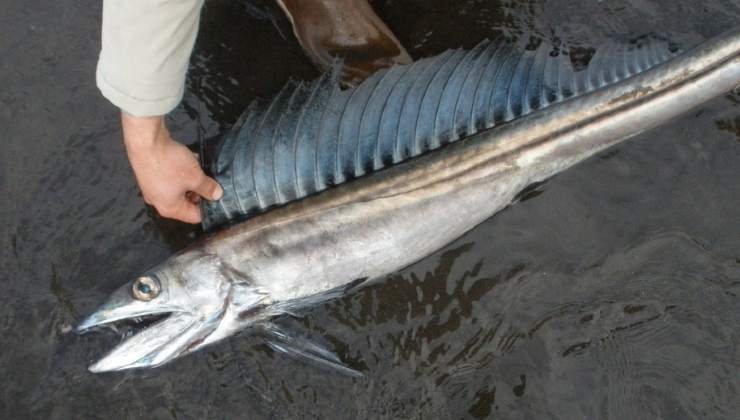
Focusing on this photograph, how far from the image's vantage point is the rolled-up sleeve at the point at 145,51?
2.15 metres

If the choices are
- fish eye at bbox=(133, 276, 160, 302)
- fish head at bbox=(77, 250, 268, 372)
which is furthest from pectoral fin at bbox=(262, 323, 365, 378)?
fish eye at bbox=(133, 276, 160, 302)

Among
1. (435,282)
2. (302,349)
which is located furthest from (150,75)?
(435,282)

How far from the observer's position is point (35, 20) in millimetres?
3395

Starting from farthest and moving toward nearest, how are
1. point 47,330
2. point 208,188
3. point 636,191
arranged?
point 636,191 → point 47,330 → point 208,188

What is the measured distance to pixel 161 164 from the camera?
2393mm

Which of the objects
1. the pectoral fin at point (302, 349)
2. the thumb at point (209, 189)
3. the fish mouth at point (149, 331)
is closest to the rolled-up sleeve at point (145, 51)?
the thumb at point (209, 189)

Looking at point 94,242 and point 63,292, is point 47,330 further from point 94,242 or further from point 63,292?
point 94,242

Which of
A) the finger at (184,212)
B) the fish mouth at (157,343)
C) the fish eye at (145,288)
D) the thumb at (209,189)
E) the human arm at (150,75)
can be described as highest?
the human arm at (150,75)

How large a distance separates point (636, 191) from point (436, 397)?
4.22 feet

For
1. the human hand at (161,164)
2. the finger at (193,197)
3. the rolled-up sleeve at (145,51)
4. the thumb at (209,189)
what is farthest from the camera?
the finger at (193,197)

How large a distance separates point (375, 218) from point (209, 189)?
66cm

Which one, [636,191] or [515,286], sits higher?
[636,191]

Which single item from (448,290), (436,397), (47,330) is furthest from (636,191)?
(47,330)

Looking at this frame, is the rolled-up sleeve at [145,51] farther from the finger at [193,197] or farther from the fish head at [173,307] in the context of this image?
the fish head at [173,307]
